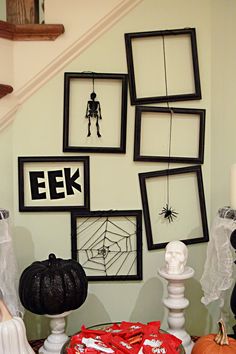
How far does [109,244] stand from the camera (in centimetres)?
187

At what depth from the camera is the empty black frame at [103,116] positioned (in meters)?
1.81

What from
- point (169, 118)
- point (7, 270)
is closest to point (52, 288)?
point (7, 270)

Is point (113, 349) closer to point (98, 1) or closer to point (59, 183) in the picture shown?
point (59, 183)

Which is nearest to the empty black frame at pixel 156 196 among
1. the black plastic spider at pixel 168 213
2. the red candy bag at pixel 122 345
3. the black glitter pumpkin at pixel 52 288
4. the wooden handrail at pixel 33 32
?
the black plastic spider at pixel 168 213

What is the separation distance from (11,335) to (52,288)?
22 centimetres

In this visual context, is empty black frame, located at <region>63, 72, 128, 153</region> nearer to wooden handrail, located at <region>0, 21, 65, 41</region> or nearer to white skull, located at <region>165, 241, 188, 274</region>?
wooden handrail, located at <region>0, 21, 65, 41</region>

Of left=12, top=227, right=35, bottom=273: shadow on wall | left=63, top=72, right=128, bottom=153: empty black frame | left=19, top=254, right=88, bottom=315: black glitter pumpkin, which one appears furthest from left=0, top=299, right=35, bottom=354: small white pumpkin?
left=63, top=72, right=128, bottom=153: empty black frame

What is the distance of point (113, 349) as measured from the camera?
1.36 metres

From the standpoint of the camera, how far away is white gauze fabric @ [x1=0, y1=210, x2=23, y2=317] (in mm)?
1527

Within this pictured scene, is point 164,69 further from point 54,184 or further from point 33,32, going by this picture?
point 54,184

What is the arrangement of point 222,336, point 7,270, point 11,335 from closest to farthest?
1. point 11,335
2. point 222,336
3. point 7,270

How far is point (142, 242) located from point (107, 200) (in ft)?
0.75

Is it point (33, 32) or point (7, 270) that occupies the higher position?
point (33, 32)

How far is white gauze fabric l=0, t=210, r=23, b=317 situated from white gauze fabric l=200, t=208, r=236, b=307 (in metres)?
0.69
